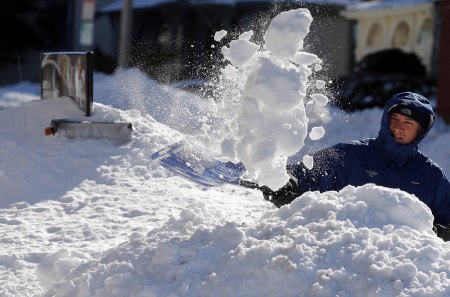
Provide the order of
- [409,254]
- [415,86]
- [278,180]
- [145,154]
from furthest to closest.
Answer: [415,86] < [145,154] < [278,180] < [409,254]

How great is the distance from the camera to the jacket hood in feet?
15.9

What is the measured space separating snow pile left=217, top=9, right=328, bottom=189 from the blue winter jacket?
1.98ft

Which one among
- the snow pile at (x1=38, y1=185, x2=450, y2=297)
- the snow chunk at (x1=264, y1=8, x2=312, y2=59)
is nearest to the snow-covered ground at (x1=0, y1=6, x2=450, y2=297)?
the snow pile at (x1=38, y1=185, x2=450, y2=297)

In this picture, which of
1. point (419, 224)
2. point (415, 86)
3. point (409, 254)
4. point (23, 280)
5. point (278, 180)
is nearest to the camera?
point (409, 254)

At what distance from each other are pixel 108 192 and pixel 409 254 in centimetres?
472

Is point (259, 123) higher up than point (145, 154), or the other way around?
point (259, 123)

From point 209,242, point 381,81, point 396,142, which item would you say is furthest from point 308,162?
point 381,81

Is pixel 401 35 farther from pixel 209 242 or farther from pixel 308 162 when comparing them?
pixel 209 242

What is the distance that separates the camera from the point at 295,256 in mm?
3627

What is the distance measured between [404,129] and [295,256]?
4.98 ft

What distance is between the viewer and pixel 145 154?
28.8 ft

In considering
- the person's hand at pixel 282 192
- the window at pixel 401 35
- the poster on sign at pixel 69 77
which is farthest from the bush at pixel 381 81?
the person's hand at pixel 282 192

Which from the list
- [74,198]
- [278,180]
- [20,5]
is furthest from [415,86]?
[20,5]

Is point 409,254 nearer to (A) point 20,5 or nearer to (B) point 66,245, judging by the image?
(B) point 66,245
